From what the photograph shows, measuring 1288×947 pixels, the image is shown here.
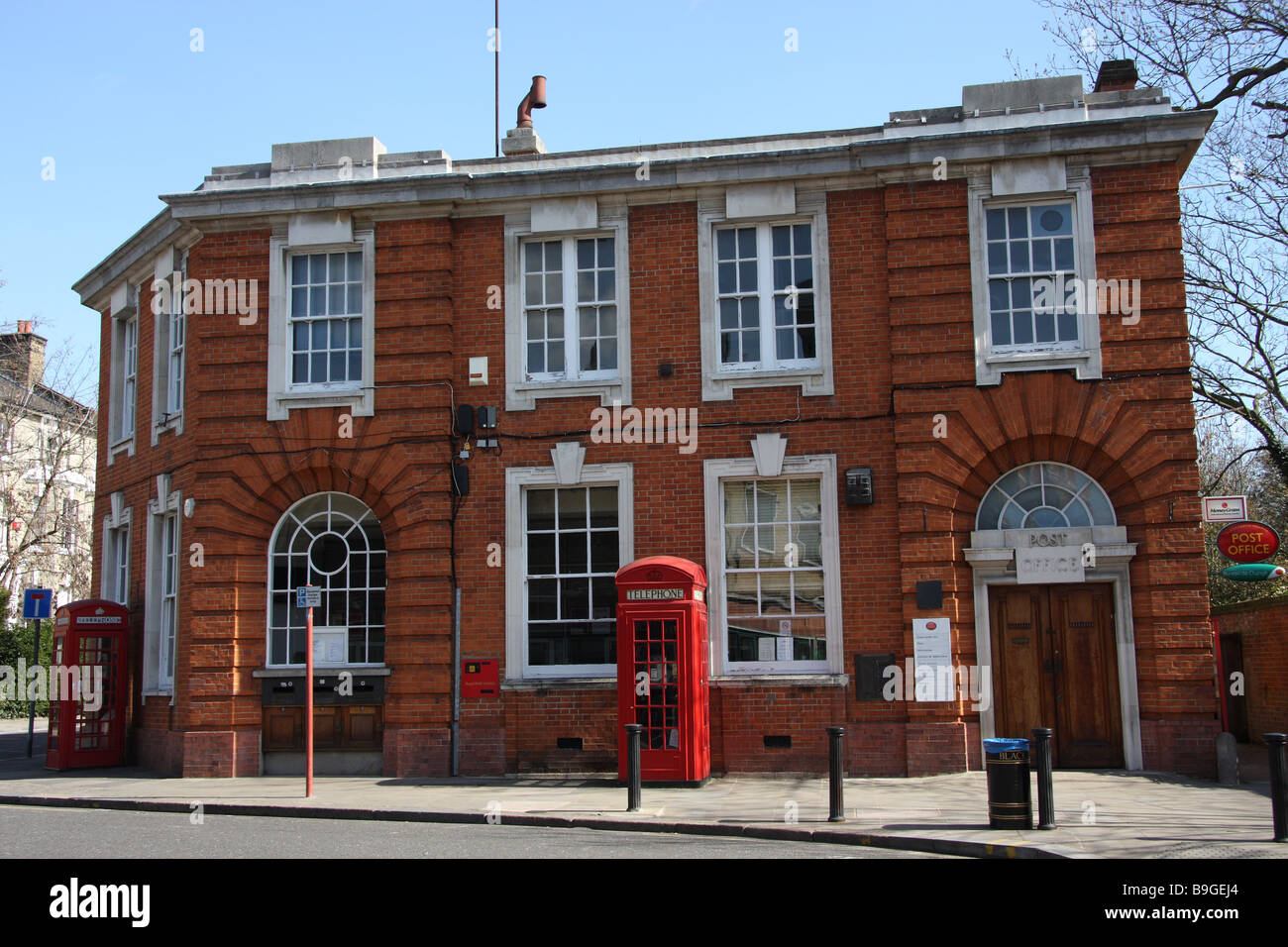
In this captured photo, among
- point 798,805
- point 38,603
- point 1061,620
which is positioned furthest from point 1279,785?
point 38,603

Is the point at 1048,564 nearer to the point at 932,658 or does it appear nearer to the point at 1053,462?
the point at 1053,462

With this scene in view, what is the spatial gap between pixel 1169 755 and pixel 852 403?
596 cm

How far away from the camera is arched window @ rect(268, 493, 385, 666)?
17.2 m

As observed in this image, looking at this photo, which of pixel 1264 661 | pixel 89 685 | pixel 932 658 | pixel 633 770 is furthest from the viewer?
pixel 1264 661

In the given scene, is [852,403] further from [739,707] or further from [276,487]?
[276,487]

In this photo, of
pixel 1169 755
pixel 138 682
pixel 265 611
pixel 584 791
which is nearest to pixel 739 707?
pixel 584 791

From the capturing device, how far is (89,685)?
61.7 feet

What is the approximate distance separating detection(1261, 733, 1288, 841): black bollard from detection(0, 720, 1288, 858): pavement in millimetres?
171

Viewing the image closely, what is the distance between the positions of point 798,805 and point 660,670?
2569 mm

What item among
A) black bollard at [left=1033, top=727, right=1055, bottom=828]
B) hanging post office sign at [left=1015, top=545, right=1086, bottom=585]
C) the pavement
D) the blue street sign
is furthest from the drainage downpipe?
the blue street sign

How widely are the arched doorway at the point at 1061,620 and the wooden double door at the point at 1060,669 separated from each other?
13mm

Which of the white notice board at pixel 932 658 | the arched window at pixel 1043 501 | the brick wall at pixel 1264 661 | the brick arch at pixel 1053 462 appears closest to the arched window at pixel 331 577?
the white notice board at pixel 932 658

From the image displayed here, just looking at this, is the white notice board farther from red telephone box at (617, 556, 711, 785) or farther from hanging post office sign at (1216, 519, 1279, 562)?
hanging post office sign at (1216, 519, 1279, 562)

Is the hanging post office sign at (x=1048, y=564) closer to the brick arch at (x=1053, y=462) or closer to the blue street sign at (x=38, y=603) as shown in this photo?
the brick arch at (x=1053, y=462)
